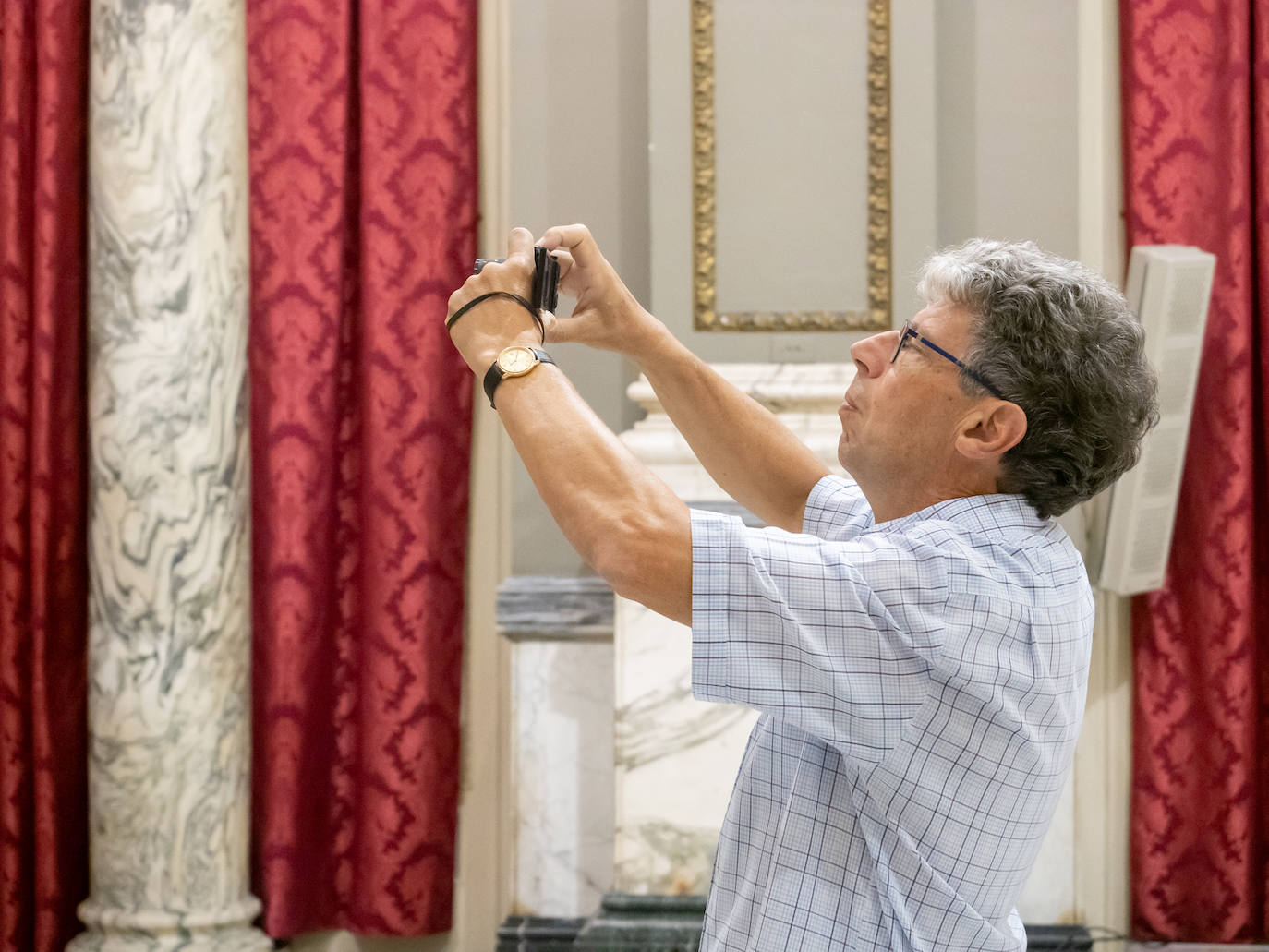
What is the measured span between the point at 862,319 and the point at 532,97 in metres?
0.94

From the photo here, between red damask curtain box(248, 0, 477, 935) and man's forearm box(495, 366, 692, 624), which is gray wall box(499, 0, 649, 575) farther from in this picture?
man's forearm box(495, 366, 692, 624)

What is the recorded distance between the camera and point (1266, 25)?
3.02 meters

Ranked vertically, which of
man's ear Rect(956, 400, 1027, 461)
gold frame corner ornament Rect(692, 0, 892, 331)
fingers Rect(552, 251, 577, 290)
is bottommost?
man's ear Rect(956, 400, 1027, 461)

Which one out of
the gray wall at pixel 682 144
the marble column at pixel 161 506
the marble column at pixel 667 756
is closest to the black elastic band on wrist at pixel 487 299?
the marble column at pixel 667 756

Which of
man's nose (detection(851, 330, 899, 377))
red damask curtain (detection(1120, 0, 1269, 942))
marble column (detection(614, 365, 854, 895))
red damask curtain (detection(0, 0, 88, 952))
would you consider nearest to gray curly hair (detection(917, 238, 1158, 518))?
man's nose (detection(851, 330, 899, 377))

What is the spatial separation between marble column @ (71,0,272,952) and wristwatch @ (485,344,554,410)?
1.94m

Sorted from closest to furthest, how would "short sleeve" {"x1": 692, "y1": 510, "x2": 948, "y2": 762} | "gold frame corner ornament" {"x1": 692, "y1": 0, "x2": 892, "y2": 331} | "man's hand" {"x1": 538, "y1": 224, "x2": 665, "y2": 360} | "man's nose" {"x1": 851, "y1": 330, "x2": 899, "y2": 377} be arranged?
1. "short sleeve" {"x1": 692, "y1": 510, "x2": 948, "y2": 762}
2. "man's nose" {"x1": 851, "y1": 330, "x2": 899, "y2": 377}
3. "man's hand" {"x1": 538, "y1": 224, "x2": 665, "y2": 360}
4. "gold frame corner ornament" {"x1": 692, "y1": 0, "x2": 892, "y2": 331}

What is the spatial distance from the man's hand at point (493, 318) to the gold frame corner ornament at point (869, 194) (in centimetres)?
160

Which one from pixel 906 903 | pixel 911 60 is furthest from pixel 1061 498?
pixel 911 60

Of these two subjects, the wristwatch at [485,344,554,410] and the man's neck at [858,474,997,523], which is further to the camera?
the man's neck at [858,474,997,523]

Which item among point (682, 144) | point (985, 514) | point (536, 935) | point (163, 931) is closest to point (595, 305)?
point (985, 514)

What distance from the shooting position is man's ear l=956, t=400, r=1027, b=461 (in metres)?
1.36

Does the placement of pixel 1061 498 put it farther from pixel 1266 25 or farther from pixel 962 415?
pixel 1266 25

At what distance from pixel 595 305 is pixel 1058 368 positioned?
61 cm
